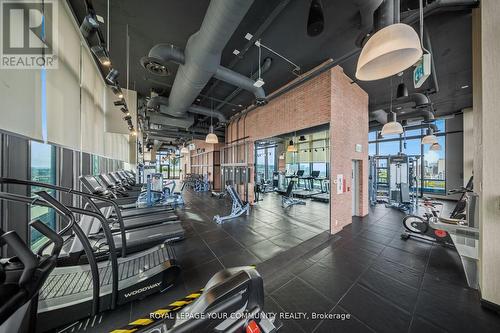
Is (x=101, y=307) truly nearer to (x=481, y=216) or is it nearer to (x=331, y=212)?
(x=331, y=212)

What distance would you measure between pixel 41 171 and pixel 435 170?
1649 cm

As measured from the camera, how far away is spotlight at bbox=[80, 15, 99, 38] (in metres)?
2.16

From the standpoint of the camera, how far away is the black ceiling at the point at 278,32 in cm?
309

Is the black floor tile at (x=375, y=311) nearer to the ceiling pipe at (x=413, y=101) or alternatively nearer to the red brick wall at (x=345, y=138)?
Result: the red brick wall at (x=345, y=138)

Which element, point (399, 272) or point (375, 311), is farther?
point (399, 272)

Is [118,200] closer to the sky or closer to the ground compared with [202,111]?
closer to the ground

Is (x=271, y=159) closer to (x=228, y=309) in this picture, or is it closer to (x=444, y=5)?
(x=444, y=5)

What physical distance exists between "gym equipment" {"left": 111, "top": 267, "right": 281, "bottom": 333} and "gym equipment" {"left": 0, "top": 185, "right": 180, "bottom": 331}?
3.72ft

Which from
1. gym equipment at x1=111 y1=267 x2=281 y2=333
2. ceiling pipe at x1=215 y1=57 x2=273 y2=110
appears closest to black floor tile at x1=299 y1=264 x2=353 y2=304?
gym equipment at x1=111 y1=267 x2=281 y2=333

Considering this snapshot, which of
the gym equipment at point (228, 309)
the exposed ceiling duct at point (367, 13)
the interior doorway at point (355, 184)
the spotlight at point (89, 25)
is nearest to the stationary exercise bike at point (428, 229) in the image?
the interior doorway at point (355, 184)

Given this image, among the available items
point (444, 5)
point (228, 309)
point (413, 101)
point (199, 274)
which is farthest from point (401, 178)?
point (228, 309)

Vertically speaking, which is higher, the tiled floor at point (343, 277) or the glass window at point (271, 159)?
the glass window at point (271, 159)

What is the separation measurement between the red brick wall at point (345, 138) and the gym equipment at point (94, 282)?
412cm

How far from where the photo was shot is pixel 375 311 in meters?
2.12
